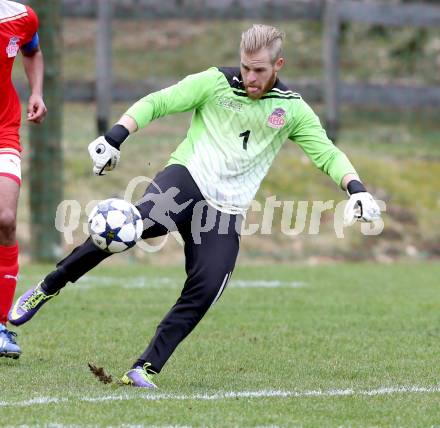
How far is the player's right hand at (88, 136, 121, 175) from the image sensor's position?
18.3 ft

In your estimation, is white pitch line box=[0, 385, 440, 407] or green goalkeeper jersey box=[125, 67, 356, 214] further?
green goalkeeper jersey box=[125, 67, 356, 214]

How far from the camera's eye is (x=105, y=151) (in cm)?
559

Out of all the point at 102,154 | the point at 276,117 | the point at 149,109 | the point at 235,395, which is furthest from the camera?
the point at 276,117

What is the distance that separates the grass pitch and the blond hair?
5.80ft

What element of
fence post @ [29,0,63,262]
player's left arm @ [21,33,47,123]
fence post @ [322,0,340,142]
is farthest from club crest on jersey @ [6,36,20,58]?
fence post @ [322,0,340,142]

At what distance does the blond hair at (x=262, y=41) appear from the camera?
5949 millimetres

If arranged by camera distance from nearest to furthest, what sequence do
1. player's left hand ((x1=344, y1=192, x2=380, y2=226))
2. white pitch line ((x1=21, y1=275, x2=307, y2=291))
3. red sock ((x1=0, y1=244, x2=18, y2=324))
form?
1. player's left hand ((x1=344, y1=192, x2=380, y2=226))
2. red sock ((x1=0, y1=244, x2=18, y2=324))
3. white pitch line ((x1=21, y1=275, x2=307, y2=291))

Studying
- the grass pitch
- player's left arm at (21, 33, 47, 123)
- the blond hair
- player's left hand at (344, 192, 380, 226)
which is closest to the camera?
the grass pitch

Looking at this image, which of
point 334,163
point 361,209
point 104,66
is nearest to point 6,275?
point 334,163

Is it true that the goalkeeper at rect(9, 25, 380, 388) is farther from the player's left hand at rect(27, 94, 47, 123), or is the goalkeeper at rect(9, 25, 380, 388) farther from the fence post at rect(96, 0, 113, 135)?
the fence post at rect(96, 0, 113, 135)

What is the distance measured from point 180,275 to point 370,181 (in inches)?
206

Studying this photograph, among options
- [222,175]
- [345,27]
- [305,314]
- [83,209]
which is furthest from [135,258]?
[222,175]

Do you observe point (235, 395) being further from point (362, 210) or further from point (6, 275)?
point (6, 275)

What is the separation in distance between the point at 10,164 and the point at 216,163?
1364mm
